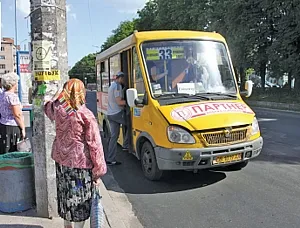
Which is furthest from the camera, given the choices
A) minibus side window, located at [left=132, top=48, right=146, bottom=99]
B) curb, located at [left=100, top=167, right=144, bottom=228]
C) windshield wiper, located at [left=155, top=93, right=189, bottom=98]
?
minibus side window, located at [left=132, top=48, right=146, bottom=99]

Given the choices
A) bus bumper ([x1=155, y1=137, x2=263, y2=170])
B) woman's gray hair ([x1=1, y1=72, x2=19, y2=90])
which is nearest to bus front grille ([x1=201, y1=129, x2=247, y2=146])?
bus bumper ([x1=155, y1=137, x2=263, y2=170])

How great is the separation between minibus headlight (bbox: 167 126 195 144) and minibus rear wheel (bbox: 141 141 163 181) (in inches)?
25.5

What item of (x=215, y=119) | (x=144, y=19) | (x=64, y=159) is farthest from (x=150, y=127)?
(x=144, y=19)

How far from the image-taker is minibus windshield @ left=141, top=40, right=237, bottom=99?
6.75m

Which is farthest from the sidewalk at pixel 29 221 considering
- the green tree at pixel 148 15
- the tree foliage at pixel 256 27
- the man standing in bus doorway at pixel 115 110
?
the green tree at pixel 148 15

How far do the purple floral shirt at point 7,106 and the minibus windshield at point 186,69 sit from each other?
229cm

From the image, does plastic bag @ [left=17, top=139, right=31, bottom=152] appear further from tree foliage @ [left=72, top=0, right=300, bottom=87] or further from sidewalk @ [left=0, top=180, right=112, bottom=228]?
tree foliage @ [left=72, top=0, right=300, bottom=87]

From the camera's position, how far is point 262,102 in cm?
2759

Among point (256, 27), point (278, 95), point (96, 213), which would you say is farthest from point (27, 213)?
point (256, 27)

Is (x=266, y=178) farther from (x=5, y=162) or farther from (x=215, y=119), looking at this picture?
(x=5, y=162)

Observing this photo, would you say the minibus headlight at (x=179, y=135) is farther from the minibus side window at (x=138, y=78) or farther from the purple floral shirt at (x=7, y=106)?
the purple floral shirt at (x=7, y=106)

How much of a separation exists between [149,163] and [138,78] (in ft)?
5.25

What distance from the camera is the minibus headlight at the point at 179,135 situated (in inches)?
232

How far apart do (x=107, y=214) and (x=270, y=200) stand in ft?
7.70
